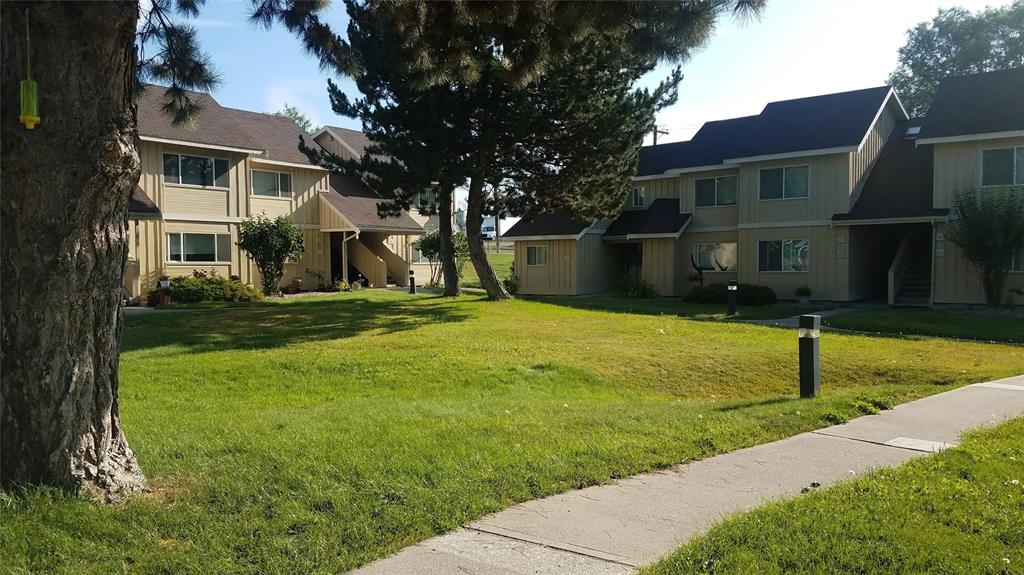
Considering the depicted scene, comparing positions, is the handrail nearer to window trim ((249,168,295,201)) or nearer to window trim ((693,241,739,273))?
window trim ((693,241,739,273))

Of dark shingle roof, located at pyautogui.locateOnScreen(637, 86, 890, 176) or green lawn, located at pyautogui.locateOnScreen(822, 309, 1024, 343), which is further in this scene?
dark shingle roof, located at pyautogui.locateOnScreen(637, 86, 890, 176)

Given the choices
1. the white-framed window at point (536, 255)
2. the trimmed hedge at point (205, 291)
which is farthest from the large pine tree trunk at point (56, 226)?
the white-framed window at point (536, 255)

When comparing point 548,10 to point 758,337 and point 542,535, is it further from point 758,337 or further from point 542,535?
point 758,337

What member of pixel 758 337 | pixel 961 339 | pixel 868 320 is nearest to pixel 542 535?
pixel 758 337

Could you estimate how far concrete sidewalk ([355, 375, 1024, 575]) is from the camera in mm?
4133

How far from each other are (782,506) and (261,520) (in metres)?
3.27

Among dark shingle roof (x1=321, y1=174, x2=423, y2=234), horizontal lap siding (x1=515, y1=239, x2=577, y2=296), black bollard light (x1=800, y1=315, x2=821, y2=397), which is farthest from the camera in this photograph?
horizontal lap siding (x1=515, y1=239, x2=577, y2=296)

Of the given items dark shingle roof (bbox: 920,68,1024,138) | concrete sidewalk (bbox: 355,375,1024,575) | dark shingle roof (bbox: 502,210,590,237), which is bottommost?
concrete sidewalk (bbox: 355,375,1024,575)

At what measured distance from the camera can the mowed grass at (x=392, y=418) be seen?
434 centimetres

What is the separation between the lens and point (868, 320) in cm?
2008

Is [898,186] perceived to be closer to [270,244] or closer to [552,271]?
[552,271]

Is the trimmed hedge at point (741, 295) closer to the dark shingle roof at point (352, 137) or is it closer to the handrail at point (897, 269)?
the handrail at point (897, 269)

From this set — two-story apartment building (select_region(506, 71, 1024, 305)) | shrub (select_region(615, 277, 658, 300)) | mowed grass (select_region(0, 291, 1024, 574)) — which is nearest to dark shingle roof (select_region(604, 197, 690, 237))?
two-story apartment building (select_region(506, 71, 1024, 305))

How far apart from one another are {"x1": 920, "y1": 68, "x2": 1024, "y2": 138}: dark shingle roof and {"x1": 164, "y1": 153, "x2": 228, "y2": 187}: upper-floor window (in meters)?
23.8
